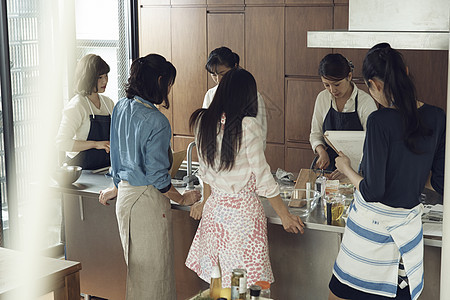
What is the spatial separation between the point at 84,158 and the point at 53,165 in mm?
839

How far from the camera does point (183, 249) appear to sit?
342 centimetres

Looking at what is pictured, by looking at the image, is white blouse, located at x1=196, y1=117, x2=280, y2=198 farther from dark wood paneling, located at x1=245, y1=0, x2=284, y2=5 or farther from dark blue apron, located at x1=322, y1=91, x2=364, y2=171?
dark wood paneling, located at x1=245, y1=0, x2=284, y2=5

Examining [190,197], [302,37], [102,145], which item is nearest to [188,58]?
[302,37]

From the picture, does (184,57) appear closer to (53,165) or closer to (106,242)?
(53,165)

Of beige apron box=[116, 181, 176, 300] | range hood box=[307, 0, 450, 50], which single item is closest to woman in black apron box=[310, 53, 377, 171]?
beige apron box=[116, 181, 176, 300]

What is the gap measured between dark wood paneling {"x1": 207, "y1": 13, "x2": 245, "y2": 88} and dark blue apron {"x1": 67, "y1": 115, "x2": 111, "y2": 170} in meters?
1.68

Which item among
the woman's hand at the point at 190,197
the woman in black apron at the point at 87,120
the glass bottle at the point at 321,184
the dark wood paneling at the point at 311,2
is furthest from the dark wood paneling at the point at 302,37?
the woman's hand at the point at 190,197

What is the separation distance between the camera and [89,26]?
5031mm

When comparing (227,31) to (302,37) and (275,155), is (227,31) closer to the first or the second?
(302,37)

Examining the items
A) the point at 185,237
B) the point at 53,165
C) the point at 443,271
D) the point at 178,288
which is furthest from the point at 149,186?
the point at 443,271

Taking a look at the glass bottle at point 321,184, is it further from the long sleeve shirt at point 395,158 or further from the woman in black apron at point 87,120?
the woman in black apron at point 87,120

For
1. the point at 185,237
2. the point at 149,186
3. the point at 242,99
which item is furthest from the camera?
the point at 185,237

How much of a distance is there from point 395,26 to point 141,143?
4.13ft

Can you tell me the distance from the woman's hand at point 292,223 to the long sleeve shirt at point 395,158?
0.47 meters
